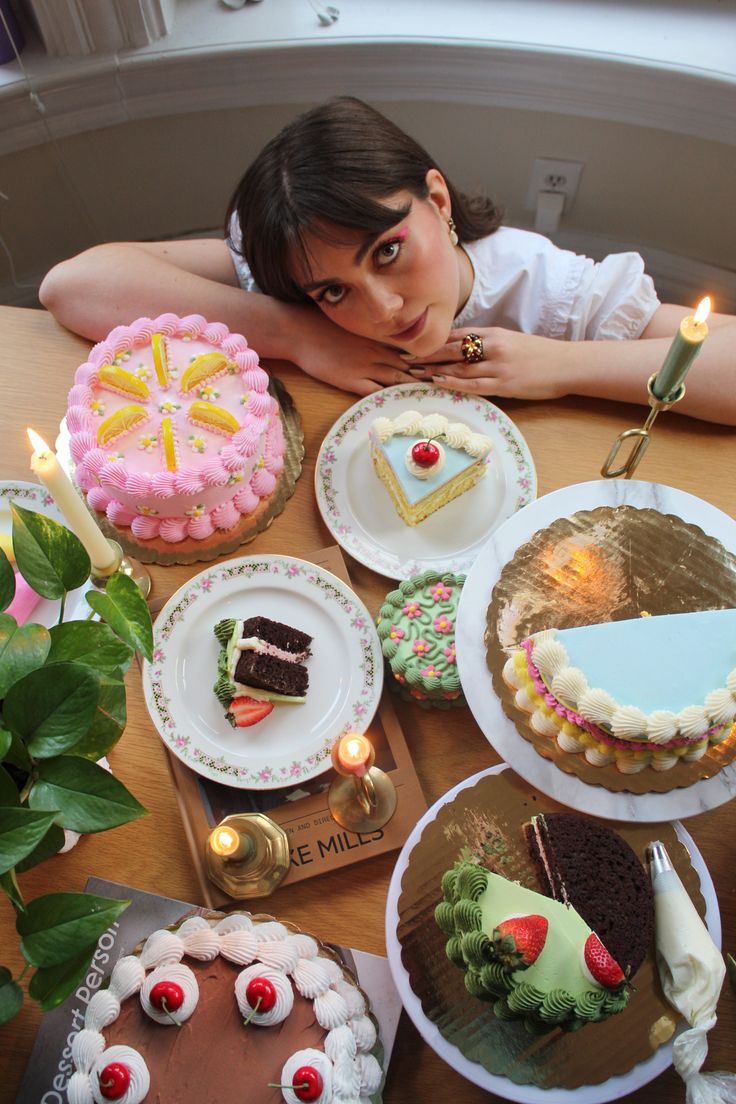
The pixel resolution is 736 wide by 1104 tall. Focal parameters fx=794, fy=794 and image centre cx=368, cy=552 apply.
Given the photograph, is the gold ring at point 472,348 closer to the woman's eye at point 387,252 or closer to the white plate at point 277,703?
the woman's eye at point 387,252

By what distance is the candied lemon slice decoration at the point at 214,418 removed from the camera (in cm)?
125

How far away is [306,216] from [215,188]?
1142 millimetres

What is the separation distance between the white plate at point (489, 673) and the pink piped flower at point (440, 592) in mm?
92

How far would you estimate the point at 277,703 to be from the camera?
122 centimetres

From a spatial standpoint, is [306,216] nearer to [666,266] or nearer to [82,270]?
[82,270]

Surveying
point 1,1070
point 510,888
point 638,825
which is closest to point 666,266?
point 638,825

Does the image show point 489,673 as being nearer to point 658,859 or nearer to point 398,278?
point 658,859

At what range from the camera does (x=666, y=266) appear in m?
2.33

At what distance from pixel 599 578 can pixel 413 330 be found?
56 centimetres

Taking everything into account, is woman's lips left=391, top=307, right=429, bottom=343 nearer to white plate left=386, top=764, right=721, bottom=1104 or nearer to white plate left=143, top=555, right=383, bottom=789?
white plate left=143, top=555, right=383, bottom=789

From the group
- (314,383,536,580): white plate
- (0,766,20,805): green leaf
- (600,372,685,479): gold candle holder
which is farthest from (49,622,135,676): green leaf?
(600,372,685,479): gold candle holder

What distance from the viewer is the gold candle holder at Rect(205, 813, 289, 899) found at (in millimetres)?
1115

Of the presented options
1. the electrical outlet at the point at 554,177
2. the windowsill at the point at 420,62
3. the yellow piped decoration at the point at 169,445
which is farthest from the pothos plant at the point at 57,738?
the electrical outlet at the point at 554,177

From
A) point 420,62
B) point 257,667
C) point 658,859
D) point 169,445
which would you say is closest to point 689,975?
point 658,859
